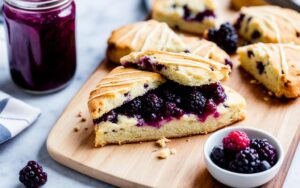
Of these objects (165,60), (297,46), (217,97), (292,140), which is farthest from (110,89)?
(297,46)

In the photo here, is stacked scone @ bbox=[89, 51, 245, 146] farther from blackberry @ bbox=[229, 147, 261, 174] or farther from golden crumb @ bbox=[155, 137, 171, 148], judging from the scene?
blackberry @ bbox=[229, 147, 261, 174]

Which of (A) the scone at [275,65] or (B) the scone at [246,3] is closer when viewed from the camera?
(A) the scone at [275,65]

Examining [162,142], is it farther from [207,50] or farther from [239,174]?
[207,50]

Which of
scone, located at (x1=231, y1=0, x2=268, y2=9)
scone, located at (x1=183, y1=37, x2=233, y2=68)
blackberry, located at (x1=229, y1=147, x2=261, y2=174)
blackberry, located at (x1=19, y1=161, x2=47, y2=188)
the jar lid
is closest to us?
blackberry, located at (x1=229, y1=147, x2=261, y2=174)

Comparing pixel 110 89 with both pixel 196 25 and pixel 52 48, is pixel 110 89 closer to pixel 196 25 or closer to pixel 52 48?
pixel 52 48

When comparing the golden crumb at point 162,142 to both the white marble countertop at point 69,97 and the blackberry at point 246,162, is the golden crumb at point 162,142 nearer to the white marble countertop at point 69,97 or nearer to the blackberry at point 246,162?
the white marble countertop at point 69,97

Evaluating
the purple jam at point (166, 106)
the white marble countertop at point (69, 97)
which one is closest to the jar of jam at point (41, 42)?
the white marble countertop at point (69, 97)

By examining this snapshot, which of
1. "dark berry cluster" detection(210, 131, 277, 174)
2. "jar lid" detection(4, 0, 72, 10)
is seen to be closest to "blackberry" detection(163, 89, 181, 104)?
"dark berry cluster" detection(210, 131, 277, 174)
